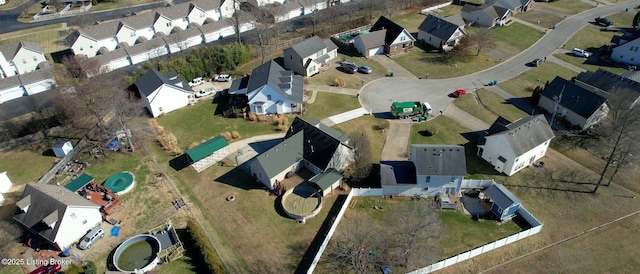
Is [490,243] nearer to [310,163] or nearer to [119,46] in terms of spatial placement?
[310,163]

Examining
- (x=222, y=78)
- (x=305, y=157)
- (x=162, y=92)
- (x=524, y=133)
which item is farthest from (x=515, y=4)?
(x=162, y=92)

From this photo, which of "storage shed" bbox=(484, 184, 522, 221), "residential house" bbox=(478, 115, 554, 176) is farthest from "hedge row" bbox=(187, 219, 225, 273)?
"residential house" bbox=(478, 115, 554, 176)

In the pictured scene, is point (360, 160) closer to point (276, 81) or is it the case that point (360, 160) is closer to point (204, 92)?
point (276, 81)

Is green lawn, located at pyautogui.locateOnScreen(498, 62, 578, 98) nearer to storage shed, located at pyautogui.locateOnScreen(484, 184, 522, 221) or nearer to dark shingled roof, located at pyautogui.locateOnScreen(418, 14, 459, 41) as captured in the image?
dark shingled roof, located at pyautogui.locateOnScreen(418, 14, 459, 41)

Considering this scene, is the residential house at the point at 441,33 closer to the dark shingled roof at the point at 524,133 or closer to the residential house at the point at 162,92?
the dark shingled roof at the point at 524,133

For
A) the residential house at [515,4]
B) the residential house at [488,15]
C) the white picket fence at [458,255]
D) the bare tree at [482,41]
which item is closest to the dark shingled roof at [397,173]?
the white picket fence at [458,255]

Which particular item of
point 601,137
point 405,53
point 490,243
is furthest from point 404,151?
point 405,53
